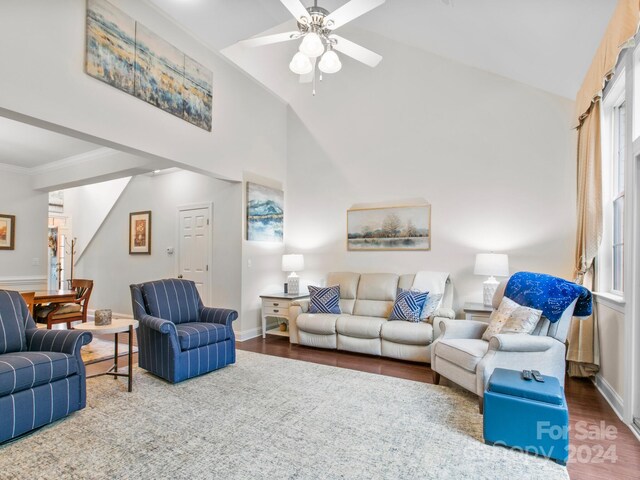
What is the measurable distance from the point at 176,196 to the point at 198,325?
3.05 metres

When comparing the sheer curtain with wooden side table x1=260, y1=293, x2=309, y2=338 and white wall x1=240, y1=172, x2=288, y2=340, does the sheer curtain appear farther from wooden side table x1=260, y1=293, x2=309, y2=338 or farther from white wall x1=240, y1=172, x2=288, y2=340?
white wall x1=240, y1=172, x2=288, y2=340

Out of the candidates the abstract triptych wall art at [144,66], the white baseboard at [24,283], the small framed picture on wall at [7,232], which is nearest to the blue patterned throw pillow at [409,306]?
the abstract triptych wall art at [144,66]

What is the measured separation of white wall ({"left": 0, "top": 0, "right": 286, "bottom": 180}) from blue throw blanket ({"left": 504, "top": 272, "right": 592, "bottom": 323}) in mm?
3798

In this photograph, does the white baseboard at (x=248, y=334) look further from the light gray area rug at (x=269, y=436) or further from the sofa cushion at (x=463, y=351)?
the sofa cushion at (x=463, y=351)

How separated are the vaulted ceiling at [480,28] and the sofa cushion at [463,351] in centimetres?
272

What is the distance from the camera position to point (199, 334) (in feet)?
11.0

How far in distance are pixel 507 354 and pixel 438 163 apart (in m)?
2.92

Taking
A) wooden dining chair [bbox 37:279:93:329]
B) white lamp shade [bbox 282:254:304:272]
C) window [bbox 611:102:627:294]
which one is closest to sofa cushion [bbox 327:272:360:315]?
white lamp shade [bbox 282:254:304:272]

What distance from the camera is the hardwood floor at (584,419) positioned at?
1.97m

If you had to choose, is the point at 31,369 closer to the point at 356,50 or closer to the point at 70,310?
the point at 70,310

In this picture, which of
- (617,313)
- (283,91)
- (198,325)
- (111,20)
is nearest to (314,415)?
(198,325)

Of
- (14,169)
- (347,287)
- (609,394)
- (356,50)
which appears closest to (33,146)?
(14,169)

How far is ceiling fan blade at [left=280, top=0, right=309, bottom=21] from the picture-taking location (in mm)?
2465

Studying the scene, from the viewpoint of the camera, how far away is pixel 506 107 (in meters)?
4.38
